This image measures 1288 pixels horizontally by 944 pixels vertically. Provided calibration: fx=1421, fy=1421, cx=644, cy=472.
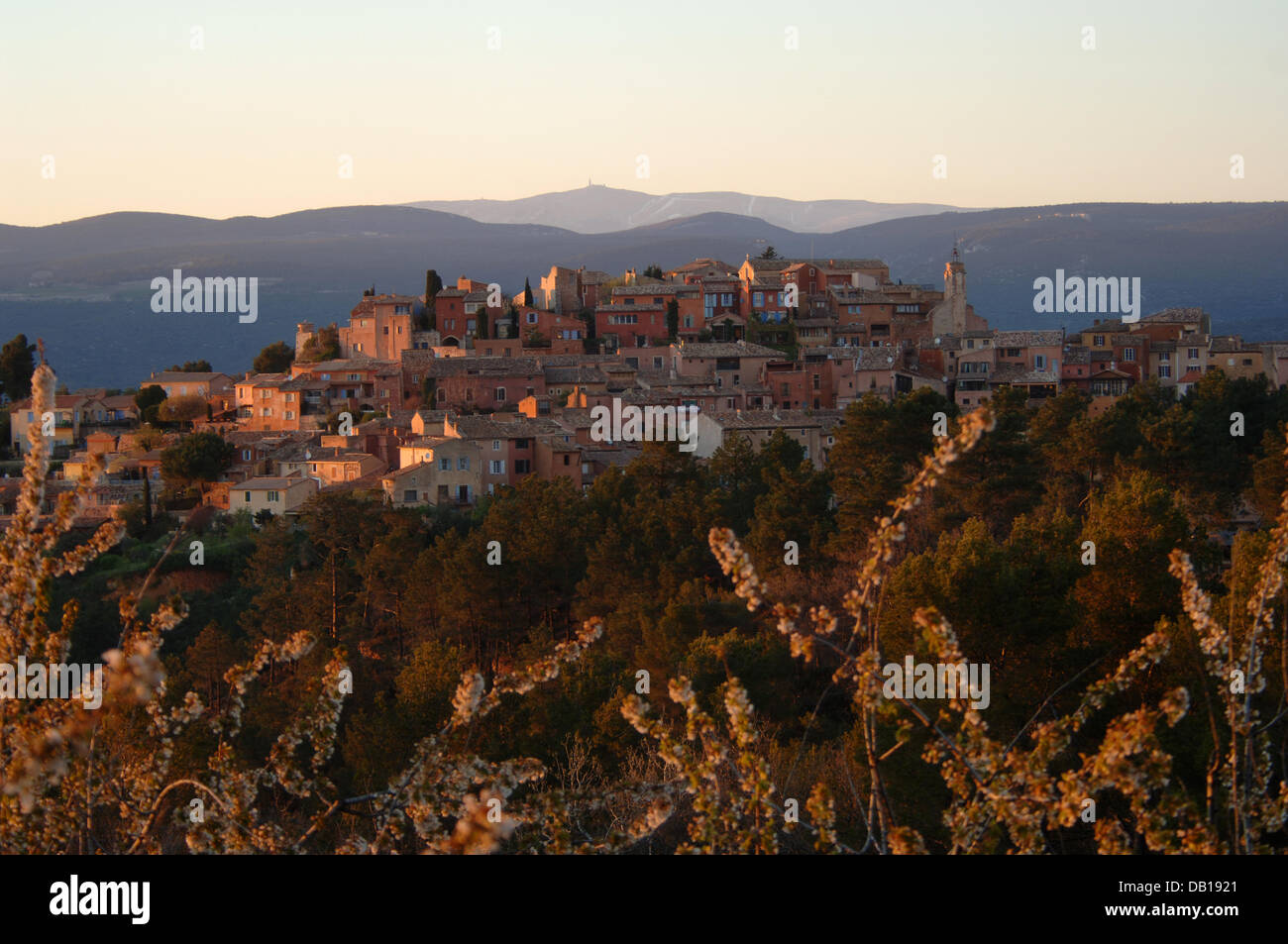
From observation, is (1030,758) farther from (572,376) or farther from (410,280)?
(410,280)

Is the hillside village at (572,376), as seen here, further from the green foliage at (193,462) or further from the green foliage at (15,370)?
the green foliage at (15,370)

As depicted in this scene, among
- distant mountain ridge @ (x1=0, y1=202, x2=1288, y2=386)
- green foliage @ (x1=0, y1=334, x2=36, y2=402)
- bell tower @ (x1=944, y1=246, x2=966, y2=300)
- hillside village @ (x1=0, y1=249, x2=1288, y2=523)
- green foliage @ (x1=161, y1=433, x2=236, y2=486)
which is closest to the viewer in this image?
hillside village @ (x1=0, y1=249, x2=1288, y2=523)

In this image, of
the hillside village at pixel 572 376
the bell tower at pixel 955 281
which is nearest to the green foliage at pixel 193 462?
the hillside village at pixel 572 376

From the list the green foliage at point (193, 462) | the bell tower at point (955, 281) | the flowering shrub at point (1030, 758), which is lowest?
the green foliage at point (193, 462)

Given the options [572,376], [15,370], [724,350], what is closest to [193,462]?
[572,376]

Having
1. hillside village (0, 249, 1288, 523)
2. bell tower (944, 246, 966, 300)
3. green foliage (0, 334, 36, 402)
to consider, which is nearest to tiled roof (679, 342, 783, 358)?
hillside village (0, 249, 1288, 523)

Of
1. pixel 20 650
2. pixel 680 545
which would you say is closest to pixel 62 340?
pixel 680 545

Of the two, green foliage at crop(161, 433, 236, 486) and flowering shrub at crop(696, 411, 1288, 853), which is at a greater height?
flowering shrub at crop(696, 411, 1288, 853)

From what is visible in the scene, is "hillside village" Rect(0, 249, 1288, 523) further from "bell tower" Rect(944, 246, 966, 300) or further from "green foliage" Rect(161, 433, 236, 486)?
"green foliage" Rect(161, 433, 236, 486)
